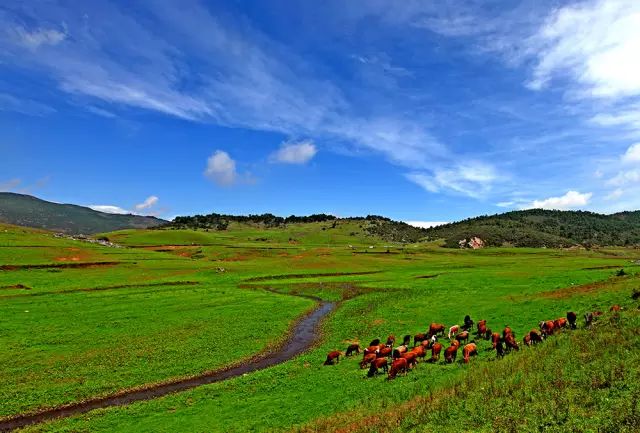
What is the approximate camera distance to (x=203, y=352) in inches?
1410

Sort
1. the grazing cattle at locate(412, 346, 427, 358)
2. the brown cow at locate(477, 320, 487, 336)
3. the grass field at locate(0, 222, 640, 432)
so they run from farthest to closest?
the brown cow at locate(477, 320, 487, 336), the grazing cattle at locate(412, 346, 427, 358), the grass field at locate(0, 222, 640, 432)

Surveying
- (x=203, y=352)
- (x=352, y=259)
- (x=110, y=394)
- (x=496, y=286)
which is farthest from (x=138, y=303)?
(x=352, y=259)

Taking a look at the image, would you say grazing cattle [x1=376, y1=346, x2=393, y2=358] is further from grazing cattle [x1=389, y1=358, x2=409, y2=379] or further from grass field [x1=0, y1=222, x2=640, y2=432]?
grazing cattle [x1=389, y1=358, x2=409, y2=379]

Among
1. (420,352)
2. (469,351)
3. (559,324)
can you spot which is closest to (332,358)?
Result: (420,352)

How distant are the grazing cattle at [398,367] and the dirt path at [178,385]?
37.5 ft

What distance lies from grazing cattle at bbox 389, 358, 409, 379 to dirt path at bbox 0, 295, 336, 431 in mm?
11424

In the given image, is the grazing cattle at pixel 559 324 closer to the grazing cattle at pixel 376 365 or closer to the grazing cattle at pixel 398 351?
the grazing cattle at pixel 398 351

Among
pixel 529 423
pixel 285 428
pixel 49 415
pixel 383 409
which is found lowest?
pixel 49 415

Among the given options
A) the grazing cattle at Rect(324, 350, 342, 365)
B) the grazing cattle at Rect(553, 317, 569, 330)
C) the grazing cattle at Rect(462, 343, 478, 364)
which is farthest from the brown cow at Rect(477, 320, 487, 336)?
the grazing cattle at Rect(324, 350, 342, 365)

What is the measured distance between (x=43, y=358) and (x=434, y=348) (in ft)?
104

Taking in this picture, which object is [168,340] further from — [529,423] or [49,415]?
[529,423]

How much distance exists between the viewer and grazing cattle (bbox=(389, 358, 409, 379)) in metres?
25.8

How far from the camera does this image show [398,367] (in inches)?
1030

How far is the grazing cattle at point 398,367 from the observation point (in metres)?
25.8
